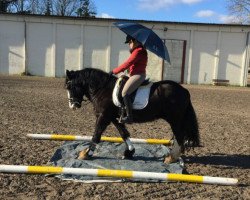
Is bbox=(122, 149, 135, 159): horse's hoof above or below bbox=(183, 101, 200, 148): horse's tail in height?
below

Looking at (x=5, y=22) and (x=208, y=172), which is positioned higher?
(x=5, y=22)

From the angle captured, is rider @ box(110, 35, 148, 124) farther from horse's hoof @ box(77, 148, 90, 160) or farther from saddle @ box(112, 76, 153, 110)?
horse's hoof @ box(77, 148, 90, 160)

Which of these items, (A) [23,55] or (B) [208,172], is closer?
(B) [208,172]

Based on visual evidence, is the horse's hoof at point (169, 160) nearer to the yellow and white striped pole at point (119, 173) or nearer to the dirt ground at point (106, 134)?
the dirt ground at point (106, 134)

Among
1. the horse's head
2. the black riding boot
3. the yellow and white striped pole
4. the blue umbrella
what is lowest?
the yellow and white striped pole

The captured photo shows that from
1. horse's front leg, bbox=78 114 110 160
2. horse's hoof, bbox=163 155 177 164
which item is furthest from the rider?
horse's hoof, bbox=163 155 177 164

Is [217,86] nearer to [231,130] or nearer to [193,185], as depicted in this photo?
[231,130]

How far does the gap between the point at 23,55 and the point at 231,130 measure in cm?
1835

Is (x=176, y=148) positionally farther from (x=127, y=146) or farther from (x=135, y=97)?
(x=135, y=97)

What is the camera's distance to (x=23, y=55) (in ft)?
81.1

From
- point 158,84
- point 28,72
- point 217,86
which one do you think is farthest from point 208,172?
point 28,72

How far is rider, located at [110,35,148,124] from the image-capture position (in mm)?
5875

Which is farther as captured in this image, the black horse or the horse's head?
the horse's head

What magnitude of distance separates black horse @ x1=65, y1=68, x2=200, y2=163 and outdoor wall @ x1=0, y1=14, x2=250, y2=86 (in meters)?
18.4
